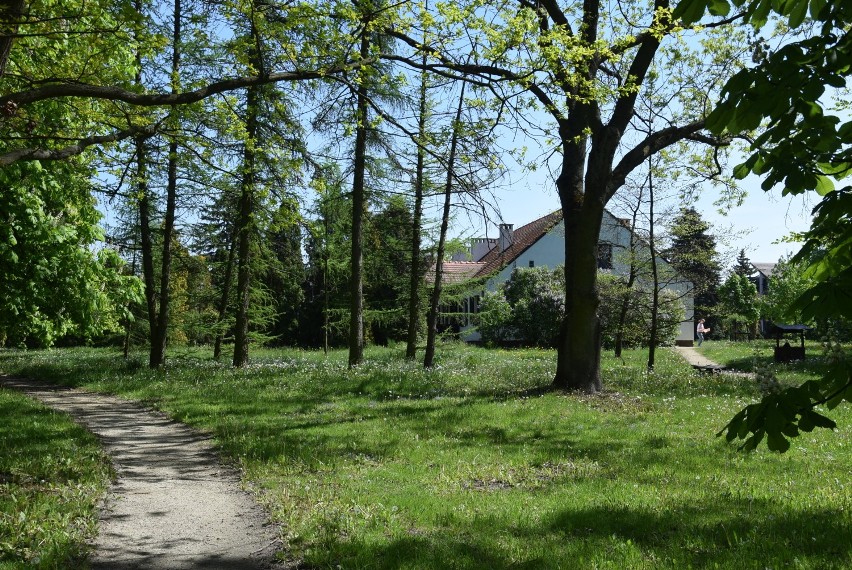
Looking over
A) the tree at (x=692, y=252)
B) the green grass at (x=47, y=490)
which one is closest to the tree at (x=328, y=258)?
the green grass at (x=47, y=490)

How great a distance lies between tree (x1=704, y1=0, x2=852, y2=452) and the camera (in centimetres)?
263

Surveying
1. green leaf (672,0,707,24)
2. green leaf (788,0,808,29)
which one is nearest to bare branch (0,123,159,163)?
green leaf (672,0,707,24)

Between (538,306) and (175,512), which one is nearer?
(175,512)

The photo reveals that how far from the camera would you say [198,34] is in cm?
984

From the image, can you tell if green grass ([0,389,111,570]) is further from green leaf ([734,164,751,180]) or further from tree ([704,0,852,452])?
green leaf ([734,164,751,180])

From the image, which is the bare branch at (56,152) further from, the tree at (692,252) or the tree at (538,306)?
the tree at (538,306)

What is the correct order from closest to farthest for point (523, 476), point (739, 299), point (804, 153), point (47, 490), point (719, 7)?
point (719, 7) → point (804, 153) → point (47, 490) → point (523, 476) → point (739, 299)

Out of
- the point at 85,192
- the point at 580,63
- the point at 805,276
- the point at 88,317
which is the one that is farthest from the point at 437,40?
the point at 88,317

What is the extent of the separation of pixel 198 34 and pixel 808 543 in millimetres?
9746

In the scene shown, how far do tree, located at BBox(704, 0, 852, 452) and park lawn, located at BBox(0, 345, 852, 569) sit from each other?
2.51m

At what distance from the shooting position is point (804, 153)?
10.1ft

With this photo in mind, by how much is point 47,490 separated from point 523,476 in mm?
5145

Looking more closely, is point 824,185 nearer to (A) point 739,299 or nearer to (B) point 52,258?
(B) point 52,258

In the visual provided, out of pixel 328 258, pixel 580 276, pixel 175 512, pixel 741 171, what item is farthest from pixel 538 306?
pixel 741 171
